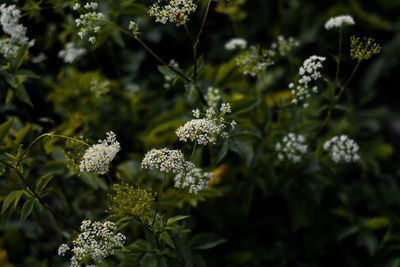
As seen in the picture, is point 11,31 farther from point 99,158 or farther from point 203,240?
point 203,240

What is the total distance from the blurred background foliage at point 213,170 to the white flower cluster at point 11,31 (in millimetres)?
192

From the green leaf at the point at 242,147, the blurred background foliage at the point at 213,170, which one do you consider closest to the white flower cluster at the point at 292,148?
the blurred background foliage at the point at 213,170

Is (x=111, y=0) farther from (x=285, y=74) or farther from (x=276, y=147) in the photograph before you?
(x=285, y=74)

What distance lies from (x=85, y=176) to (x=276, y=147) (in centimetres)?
201

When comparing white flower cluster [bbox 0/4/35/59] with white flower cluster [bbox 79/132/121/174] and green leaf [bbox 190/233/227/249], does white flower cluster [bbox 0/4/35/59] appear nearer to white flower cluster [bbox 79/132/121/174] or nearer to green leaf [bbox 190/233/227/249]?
white flower cluster [bbox 79/132/121/174]

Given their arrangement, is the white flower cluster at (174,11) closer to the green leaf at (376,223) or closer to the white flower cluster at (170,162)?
the white flower cluster at (170,162)

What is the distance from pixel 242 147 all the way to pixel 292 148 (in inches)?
25.0

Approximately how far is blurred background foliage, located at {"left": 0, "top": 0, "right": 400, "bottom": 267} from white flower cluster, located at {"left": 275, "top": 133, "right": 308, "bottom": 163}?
145 mm

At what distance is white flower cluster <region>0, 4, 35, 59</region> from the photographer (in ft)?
9.11

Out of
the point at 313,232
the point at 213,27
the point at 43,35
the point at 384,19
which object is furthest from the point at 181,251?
the point at 384,19

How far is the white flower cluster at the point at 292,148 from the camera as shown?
3307mm

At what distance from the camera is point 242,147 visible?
3025mm

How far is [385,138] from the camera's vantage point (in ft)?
19.2

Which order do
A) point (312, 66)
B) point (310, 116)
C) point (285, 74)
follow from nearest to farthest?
point (312, 66) → point (310, 116) → point (285, 74)
